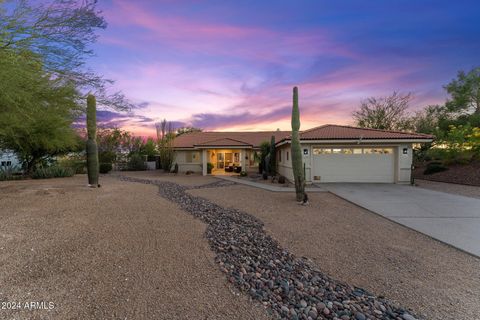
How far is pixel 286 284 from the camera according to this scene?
141 inches

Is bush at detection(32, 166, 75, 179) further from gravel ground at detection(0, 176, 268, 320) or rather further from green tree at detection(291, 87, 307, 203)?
green tree at detection(291, 87, 307, 203)

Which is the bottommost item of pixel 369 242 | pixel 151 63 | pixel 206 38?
pixel 369 242

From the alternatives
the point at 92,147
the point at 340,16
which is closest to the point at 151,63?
the point at 92,147

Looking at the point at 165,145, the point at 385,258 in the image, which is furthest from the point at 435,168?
the point at 165,145

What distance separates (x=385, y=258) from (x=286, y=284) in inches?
92.4

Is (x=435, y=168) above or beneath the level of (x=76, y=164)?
beneath

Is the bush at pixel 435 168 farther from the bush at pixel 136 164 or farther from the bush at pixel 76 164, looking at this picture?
the bush at pixel 76 164

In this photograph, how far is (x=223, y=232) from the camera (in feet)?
19.2

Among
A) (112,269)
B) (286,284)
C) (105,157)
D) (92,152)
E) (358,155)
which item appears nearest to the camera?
(286,284)

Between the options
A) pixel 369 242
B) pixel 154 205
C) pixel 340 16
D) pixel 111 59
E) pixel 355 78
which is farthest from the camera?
pixel 355 78

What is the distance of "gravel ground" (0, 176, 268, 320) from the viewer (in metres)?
2.86

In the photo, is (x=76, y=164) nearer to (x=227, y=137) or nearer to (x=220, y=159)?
(x=220, y=159)

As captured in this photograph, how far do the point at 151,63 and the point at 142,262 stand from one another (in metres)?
12.0

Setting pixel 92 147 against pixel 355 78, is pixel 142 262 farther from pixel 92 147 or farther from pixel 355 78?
pixel 355 78
